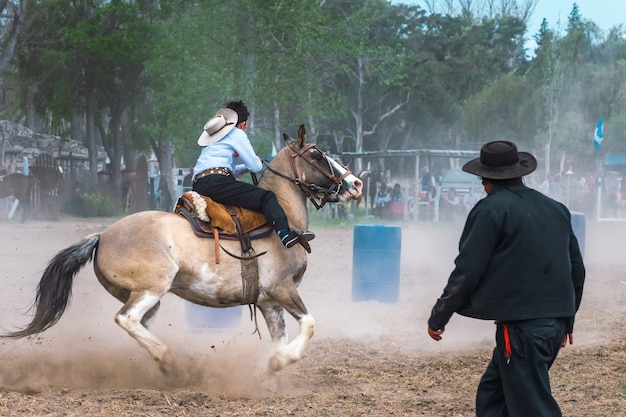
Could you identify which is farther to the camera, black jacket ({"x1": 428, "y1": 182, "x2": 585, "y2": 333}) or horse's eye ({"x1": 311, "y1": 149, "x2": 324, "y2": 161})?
horse's eye ({"x1": 311, "y1": 149, "x2": 324, "y2": 161})

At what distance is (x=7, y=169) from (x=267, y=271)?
22827 millimetres

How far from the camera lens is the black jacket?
441 cm

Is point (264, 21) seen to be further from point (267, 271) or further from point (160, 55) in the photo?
point (267, 271)

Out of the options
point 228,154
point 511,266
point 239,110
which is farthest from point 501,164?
point 239,110

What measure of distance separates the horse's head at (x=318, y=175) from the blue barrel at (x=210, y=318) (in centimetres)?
211

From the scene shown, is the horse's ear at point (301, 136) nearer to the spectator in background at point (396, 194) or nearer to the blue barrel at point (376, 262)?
the blue barrel at point (376, 262)

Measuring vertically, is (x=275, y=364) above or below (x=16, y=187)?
below

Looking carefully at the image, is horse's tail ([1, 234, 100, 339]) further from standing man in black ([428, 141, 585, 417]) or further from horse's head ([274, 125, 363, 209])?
standing man in black ([428, 141, 585, 417])

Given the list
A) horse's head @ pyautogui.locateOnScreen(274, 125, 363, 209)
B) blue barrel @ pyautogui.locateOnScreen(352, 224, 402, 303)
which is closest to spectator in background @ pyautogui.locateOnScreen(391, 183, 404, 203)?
blue barrel @ pyautogui.locateOnScreen(352, 224, 402, 303)

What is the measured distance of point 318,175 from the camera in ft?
25.4

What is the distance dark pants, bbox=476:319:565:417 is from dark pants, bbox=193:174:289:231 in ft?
10.2

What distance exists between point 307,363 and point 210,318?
1.67 metres

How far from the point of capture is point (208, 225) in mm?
7145

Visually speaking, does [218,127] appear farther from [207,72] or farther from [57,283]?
[207,72]
